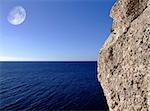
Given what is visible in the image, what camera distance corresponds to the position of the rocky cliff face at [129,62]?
7.31m

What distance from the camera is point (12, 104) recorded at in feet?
163

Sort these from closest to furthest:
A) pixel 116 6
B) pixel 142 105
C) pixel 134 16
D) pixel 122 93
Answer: pixel 142 105, pixel 122 93, pixel 134 16, pixel 116 6

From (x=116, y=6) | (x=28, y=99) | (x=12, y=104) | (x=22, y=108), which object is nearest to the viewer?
(x=116, y=6)

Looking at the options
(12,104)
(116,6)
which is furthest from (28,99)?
(116,6)

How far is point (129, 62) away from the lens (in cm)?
801

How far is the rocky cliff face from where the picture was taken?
7.31 meters

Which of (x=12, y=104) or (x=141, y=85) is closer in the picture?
(x=141, y=85)

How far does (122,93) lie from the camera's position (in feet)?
26.8

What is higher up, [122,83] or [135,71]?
[135,71]

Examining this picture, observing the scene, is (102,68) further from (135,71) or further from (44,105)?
(44,105)

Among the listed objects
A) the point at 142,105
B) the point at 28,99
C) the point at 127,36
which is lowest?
the point at 28,99

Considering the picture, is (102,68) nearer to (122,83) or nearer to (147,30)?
(122,83)

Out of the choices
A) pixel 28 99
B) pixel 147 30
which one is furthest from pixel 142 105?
pixel 28 99

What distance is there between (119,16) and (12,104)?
1729 inches
